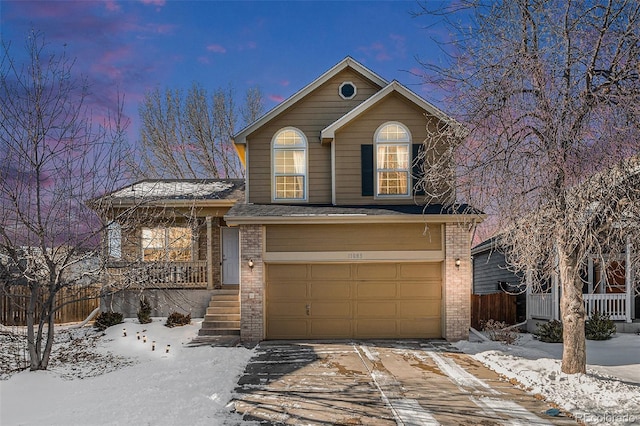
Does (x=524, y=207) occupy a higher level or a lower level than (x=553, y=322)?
higher

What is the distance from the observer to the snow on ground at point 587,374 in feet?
20.7

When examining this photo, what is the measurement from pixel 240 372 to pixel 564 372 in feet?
19.4

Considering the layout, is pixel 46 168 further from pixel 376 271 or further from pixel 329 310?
pixel 376 271

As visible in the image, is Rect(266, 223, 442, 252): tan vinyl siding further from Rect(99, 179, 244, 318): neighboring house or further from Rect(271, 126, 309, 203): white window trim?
Rect(99, 179, 244, 318): neighboring house

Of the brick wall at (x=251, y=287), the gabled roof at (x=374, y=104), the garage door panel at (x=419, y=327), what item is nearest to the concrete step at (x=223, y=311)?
the brick wall at (x=251, y=287)

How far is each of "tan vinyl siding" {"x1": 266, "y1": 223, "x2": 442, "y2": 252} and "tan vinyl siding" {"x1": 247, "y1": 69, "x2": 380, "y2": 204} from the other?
53.0 inches

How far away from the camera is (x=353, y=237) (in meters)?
12.1

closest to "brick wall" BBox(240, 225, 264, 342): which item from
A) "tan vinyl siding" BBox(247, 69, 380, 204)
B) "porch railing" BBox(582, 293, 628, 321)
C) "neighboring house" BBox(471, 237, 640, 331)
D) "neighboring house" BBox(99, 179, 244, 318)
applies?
"tan vinyl siding" BBox(247, 69, 380, 204)

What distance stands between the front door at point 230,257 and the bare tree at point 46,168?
6699 millimetres

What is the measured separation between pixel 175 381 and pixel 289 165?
7.30 metres

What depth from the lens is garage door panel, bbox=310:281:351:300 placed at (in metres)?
12.3

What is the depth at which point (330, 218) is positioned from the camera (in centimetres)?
1174

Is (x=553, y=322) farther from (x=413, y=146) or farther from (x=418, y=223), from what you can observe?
(x=413, y=146)

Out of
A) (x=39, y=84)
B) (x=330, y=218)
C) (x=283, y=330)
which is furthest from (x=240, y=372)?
(x=39, y=84)
